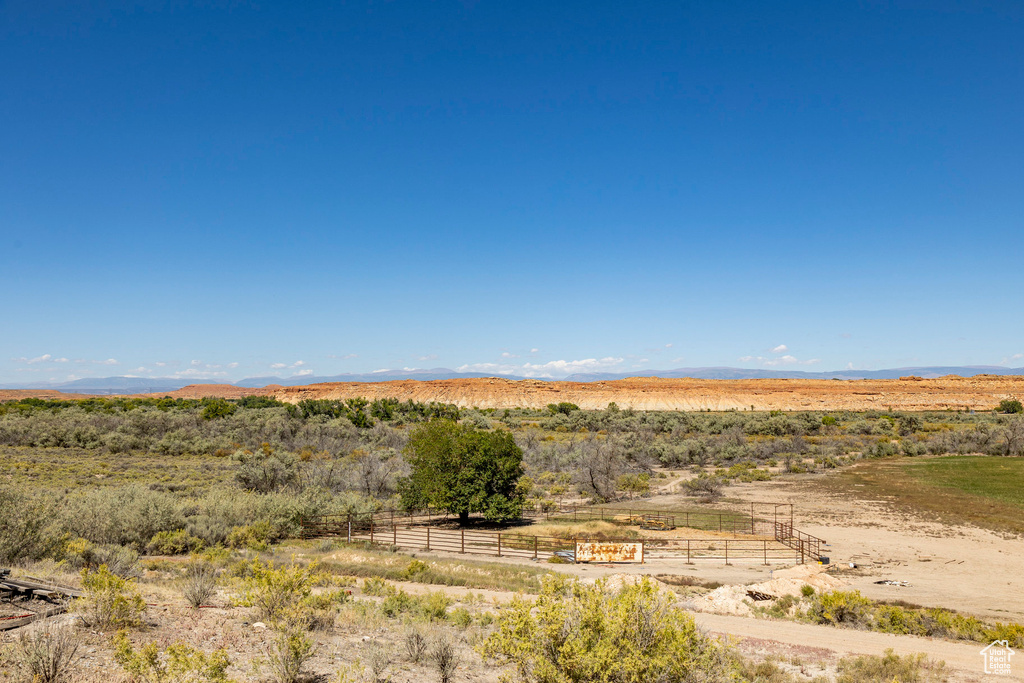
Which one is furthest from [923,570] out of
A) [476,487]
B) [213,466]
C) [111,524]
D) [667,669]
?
[213,466]

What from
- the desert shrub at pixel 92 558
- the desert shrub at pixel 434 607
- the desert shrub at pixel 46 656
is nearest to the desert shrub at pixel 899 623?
the desert shrub at pixel 434 607

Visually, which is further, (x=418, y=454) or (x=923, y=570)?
(x=418, y=454)

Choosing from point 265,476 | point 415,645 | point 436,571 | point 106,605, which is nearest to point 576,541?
point 436,571

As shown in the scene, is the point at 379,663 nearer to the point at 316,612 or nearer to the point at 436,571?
the point at 316,612

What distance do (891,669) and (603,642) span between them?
255 inches

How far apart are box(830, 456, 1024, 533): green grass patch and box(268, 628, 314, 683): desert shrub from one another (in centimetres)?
2939

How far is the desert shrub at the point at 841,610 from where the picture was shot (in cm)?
1334

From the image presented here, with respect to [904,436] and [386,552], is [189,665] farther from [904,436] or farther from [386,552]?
[904,436]

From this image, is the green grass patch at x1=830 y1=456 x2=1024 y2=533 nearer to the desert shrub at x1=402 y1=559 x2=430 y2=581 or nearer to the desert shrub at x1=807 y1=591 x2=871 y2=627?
the desert shrub at x1=807 y1=591 x2=871 y2=627

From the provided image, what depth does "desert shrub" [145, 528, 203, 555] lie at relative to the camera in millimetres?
18641

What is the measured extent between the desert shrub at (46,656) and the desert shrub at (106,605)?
1.48m

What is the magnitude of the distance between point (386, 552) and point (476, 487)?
555cm

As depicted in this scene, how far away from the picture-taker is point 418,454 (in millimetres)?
26406

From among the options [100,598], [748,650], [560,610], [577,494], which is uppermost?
[560,610]
